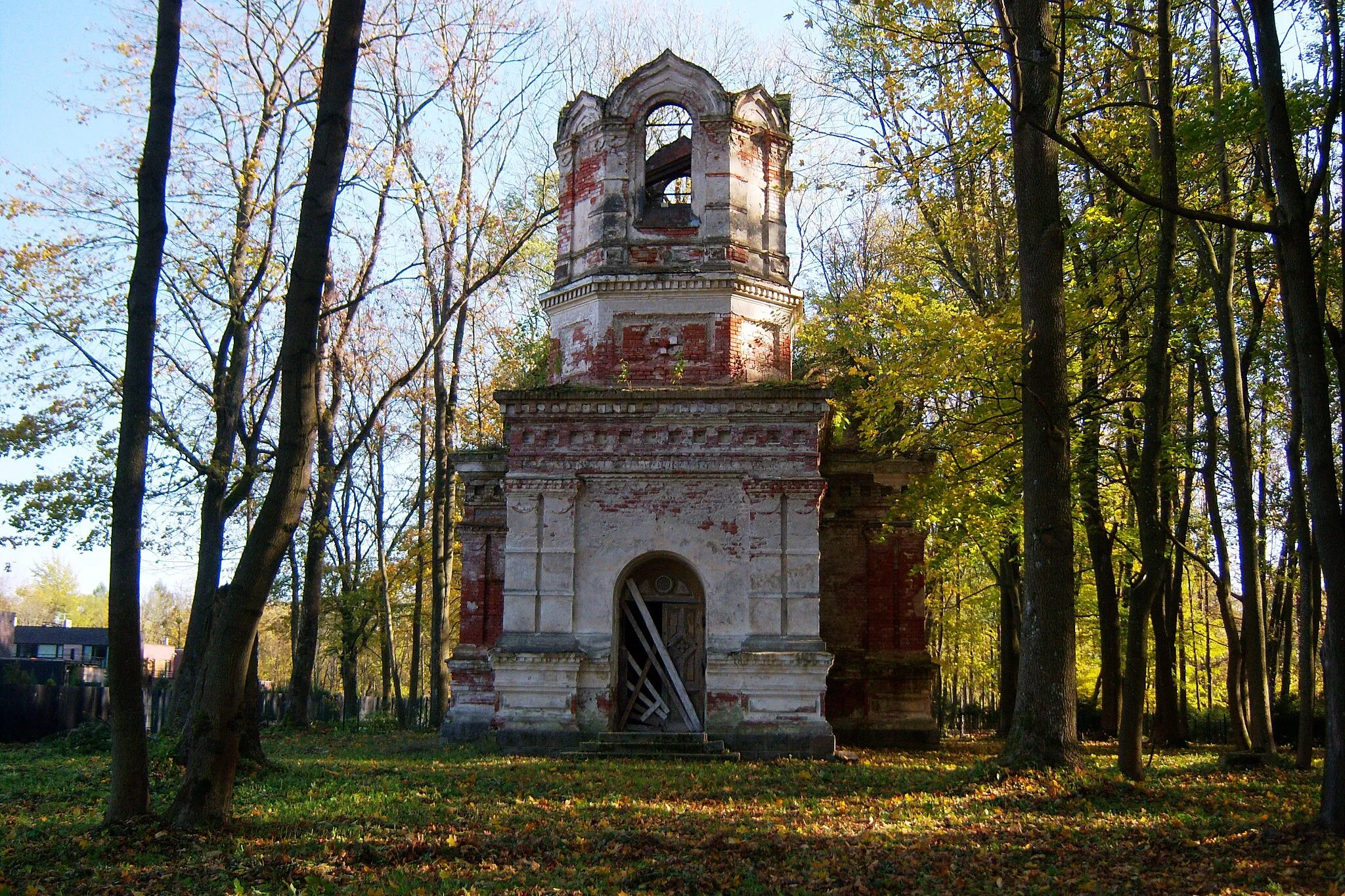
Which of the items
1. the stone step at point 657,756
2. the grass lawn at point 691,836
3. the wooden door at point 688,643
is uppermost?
the wooden door at point 688,643

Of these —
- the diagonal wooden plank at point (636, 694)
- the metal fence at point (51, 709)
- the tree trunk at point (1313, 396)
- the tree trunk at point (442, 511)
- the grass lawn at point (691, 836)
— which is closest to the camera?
the grass lawn at point (691, 836)

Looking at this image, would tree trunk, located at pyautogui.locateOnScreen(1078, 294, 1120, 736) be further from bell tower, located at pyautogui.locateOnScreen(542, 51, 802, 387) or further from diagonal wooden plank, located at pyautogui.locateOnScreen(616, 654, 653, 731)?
diagonal wooden plank, located at pyautogui.locateOnScreen(616, 654, 653, 731)

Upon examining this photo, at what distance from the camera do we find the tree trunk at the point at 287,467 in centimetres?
932

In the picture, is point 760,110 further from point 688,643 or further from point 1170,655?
point 1170,655

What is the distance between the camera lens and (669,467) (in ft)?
61.3

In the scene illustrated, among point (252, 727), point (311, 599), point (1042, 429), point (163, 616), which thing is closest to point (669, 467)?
point (1042, 429)

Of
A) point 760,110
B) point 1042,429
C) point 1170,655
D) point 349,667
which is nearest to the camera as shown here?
point 1042,429

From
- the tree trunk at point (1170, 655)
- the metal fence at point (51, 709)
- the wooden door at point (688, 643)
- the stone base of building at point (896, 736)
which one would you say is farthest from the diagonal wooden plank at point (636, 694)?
the tree trunk at point (1170, 655)

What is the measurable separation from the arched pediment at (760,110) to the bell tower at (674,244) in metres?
0.03

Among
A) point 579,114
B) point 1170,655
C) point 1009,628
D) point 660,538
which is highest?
point 579,114

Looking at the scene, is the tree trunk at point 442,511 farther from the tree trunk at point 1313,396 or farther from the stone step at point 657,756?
the tree trunk at point 1313,396

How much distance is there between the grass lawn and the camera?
817 centimetres

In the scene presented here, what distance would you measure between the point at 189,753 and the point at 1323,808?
9385 millimetres

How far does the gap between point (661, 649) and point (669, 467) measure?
300 centimetres
